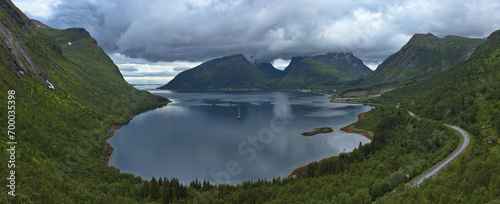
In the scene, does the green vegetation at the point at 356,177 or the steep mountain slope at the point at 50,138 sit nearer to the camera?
the green vegetation at the point at 356,177

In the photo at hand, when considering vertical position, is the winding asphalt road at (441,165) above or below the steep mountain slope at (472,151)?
below

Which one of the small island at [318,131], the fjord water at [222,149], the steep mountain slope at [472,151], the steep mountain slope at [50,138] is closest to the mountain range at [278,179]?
the steep mountain slope at [472,151]

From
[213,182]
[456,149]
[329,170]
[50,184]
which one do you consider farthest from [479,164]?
[50,184]

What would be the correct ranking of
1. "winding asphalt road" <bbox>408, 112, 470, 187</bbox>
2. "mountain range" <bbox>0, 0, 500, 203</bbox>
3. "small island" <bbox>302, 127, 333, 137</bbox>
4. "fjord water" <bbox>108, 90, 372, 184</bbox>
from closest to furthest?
"mountain range" <bbox>0, 0, 500, 203</bbox> < "winding asphalt road" <bbox>408, 112, 470, 187</bbox> < "fjord water" <bbox>108, 90, 372, 184</bbox> < "small island" <bbox>302, 127, 333, 137</bbox>

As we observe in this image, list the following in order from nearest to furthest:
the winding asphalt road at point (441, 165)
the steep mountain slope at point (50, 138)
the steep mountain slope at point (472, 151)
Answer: the steep mountain slope at point (472, 151)
the winding asphalt road at point (441, 165)
the steep mountain slope at point (50, 138)

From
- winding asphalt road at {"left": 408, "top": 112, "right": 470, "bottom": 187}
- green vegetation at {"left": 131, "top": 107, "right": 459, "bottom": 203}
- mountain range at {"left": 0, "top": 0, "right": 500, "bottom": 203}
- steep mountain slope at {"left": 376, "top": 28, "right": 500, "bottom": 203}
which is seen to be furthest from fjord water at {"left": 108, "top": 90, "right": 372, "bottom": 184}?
winding asphalt road at {"left": 408, "top": 112, "right": 470, "bottom": 187}

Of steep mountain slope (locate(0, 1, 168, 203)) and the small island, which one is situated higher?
steep mountain slope (locate(0, 1, 168, 203))

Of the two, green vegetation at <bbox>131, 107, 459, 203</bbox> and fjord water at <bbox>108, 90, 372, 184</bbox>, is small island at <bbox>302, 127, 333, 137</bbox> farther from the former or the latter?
green vegetation at <bbox>131, 107, 459, 203</bbox>

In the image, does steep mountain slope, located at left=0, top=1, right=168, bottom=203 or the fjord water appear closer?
steep mountain slope, located at left=0, top=1, right=168, bottom=203

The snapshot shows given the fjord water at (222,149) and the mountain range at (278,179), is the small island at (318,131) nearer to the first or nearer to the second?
the fjord water at (222,149)

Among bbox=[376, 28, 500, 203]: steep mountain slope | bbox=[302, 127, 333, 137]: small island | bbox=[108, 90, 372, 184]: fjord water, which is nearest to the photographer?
bbox=[376, 28, 500, 203]: steep mountain slope

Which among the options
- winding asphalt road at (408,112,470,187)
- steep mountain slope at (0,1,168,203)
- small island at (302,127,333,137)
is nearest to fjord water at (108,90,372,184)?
small island at (302,127,333,137)
